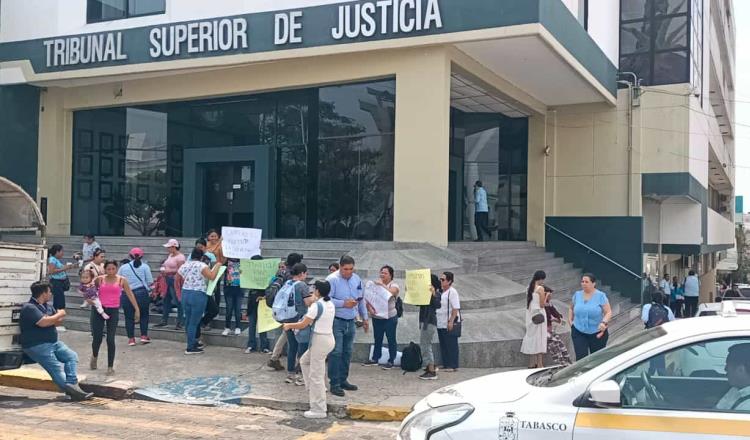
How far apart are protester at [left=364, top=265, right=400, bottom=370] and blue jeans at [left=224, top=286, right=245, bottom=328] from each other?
2.48 m

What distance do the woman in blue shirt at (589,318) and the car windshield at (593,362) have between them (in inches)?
174

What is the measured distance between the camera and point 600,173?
2036 centimetres

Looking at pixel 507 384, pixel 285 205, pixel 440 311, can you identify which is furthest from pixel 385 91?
pixel 507 384

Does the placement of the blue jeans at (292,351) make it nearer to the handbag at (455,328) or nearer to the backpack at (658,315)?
the handbag at (455,328)

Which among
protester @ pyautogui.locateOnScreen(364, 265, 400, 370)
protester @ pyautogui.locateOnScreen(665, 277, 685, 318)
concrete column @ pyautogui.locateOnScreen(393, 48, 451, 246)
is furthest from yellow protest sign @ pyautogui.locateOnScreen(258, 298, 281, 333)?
protester @ pyautogui.locateOnScreen(665, 277, 685, 318)

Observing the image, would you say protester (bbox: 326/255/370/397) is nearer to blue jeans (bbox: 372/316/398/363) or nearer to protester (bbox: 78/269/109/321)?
blue jeans (bbox: 372/316/398/363)

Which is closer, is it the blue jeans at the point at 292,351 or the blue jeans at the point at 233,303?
the blue jeans at the point at 292,351

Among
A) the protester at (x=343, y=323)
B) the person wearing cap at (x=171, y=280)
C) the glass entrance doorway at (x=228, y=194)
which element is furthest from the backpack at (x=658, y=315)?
the glass entrance doorway at (x=228, y=194)

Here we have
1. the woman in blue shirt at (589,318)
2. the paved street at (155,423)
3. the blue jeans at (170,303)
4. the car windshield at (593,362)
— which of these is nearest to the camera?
the car windshield at (593,362)

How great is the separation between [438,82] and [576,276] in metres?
8.40

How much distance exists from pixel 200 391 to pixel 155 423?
137 cm

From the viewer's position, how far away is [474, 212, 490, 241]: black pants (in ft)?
64.4

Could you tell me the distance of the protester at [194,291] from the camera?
404 inches

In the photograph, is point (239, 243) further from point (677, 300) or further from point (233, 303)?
point (677, 300)
